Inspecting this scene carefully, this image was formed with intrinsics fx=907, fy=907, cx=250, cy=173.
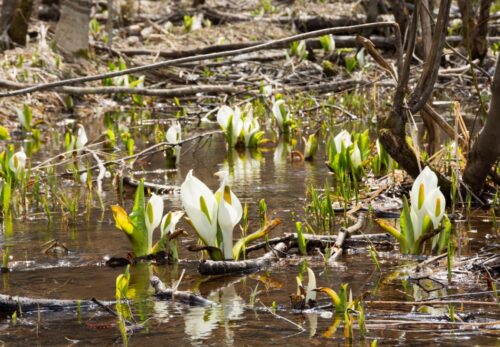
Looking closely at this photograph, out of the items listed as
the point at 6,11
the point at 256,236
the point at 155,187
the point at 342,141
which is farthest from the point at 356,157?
the point at 6,11

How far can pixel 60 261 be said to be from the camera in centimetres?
410

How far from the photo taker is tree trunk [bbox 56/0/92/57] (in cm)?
1213

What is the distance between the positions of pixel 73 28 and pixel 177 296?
31.6 ft

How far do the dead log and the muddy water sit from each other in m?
0.04

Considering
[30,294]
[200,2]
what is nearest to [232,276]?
[30,294]

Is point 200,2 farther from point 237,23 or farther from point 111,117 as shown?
point 111,117

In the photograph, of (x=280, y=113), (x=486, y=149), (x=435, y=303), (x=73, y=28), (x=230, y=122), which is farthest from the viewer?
(x=73, y=28)

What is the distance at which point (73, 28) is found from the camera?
40.6ft

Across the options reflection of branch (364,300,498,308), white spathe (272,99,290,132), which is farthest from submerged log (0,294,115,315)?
white spathe (272,99,290,132)

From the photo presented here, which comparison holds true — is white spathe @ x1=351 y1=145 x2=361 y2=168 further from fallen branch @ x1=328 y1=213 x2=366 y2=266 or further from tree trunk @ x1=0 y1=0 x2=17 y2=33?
tree trunk @ x1=0 y1=0 x2=17 y2=33

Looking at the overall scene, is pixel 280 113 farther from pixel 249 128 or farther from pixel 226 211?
pixel 226 211

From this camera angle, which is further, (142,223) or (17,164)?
(17,164)

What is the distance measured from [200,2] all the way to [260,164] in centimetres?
1283

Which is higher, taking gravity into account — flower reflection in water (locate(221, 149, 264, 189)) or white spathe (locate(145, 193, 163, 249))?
flower reflection in water (locate(221, 149, 264, 189))
